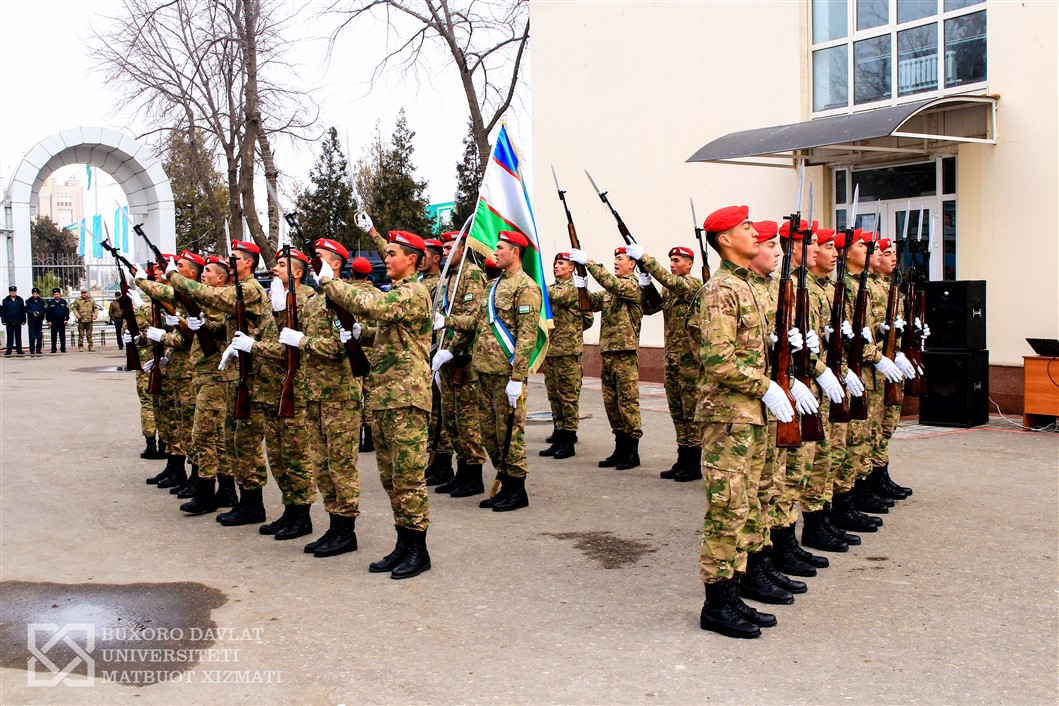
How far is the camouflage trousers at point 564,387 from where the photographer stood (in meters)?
9.70

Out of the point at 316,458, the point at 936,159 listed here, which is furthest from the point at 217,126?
the point at 316,458

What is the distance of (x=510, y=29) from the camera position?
20.0 metres

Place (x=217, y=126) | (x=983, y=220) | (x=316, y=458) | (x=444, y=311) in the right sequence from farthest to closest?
(x=217, y=126) → (x=983, y=220) → (x=444, y=311) → (x=316, y=458)

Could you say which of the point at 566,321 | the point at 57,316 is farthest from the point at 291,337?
the point at 57,316

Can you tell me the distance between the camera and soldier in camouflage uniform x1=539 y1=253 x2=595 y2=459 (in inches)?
382

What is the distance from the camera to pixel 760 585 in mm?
5113

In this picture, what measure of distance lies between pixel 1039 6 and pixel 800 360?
301 inches

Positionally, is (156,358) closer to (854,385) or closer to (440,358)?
(440,358)

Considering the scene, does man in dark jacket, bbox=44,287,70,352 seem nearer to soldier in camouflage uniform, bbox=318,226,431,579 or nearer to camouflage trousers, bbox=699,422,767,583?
soldier in camouflage uniform, bbox=318,226,431,579

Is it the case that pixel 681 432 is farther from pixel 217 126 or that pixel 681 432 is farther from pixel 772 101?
pixel 217 126

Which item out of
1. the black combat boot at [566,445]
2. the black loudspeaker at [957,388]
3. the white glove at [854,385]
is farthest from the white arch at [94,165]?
the white glove at [854,385]

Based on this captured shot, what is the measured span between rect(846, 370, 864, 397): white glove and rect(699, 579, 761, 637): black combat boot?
2.04 metres

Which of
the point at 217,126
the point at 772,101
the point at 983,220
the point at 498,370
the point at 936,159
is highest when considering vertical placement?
the point at 217,126

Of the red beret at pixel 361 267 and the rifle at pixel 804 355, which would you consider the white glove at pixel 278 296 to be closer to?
the red beret at pixel 361 267
